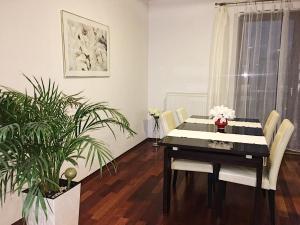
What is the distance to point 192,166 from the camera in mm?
2502

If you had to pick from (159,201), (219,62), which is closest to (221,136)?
(159,201)

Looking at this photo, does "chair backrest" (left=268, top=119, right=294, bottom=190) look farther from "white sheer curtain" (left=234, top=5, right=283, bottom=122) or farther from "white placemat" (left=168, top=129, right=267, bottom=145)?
"white sheer curtain" (left=234, top=5, right=283, bottom=122)

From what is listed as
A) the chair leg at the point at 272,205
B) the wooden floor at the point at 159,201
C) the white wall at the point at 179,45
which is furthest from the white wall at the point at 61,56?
the chair leg at the point at 272,205

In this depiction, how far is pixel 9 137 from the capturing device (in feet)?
4.57

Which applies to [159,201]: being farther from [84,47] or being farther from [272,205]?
[84,47]

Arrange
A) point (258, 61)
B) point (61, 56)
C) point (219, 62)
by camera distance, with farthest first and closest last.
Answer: point (219, 62), point (258, 61), point (61, 56)

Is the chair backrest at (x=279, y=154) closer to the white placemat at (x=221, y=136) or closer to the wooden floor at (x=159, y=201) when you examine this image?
the white placemat at (x=221, y=136)

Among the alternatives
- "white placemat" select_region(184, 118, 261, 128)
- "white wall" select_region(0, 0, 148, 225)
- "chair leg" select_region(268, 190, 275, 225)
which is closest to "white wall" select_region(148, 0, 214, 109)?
"white wall" select_region(0, 0, 148, 225)

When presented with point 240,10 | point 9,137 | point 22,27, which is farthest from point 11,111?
point 240,10

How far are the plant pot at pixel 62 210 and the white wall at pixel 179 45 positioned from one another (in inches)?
127

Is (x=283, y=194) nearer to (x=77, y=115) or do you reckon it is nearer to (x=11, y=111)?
(x=77, y=115)

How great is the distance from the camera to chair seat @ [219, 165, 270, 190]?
2.20 m

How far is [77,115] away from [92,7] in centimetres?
188

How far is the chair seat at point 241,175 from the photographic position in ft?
7.23
